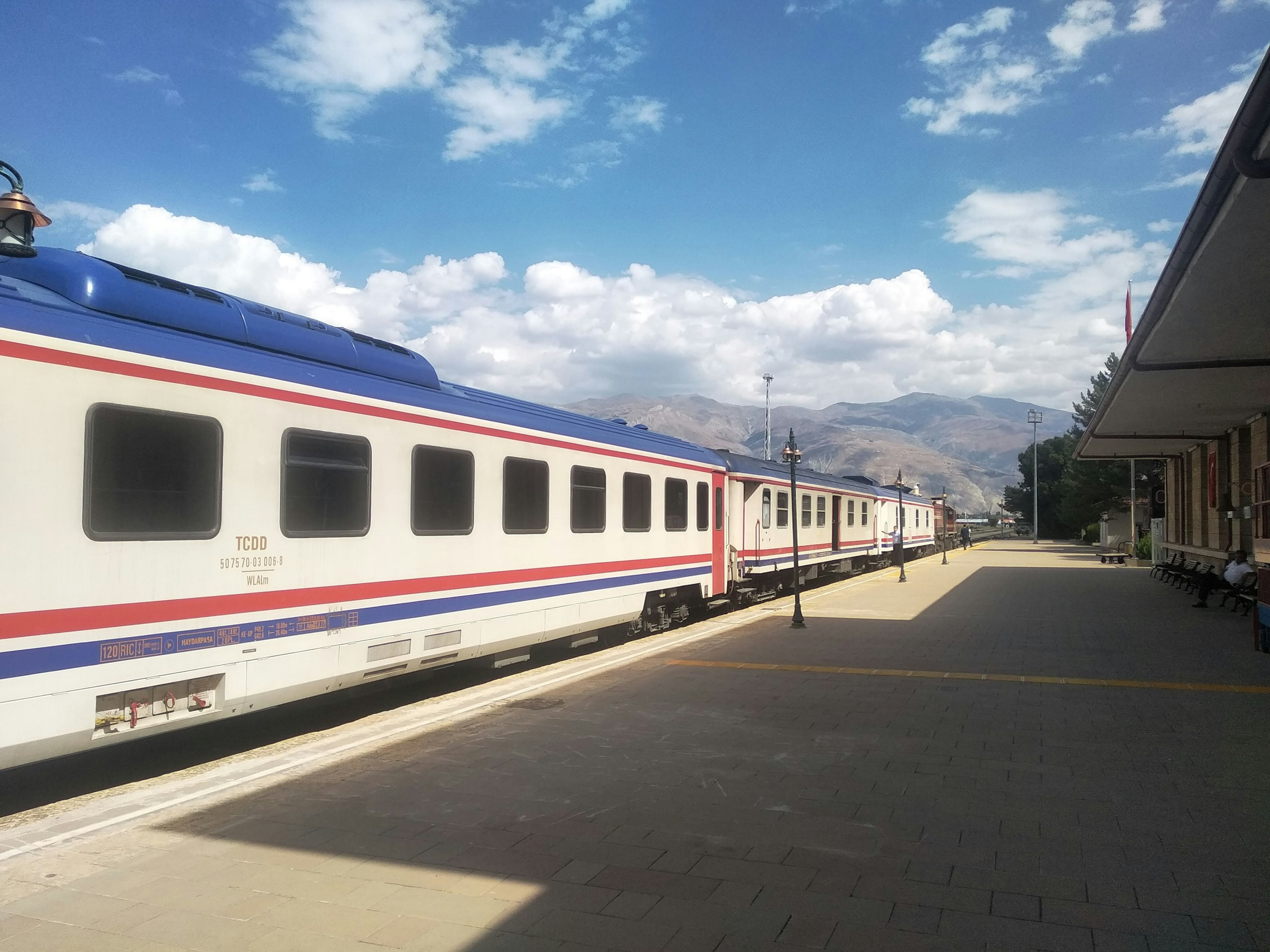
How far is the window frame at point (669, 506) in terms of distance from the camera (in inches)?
528

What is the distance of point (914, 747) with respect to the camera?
6988 mm

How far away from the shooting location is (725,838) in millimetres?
5027

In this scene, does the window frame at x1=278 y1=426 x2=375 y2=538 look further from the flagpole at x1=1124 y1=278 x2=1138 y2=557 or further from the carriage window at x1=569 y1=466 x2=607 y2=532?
the flagpole at x1=1124 y1=278 x2=1138 y2=557

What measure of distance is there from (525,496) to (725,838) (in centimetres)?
543

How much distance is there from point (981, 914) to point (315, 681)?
5.03m

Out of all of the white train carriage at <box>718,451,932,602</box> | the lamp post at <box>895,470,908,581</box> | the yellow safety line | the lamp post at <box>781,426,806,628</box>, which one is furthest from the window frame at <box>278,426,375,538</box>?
the lamp post at <box>895,470,908,581</box>

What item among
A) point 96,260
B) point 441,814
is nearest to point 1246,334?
point 441,814

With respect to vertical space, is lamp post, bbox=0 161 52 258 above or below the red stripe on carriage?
above

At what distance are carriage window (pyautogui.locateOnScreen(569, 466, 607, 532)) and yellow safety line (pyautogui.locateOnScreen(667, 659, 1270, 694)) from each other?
1957 mm

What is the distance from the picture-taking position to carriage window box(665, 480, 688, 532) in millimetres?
13578

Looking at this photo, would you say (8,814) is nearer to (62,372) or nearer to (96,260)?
(62,372)

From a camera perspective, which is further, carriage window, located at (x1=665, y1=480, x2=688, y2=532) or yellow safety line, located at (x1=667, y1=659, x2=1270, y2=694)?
carriage window, located at (x1=665, y1=480, x2=688, y2=532)

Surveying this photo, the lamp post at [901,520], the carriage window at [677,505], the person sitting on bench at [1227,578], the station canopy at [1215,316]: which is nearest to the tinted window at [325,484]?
the carriage window at [677,505]

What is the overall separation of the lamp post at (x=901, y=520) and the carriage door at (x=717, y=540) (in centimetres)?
997
